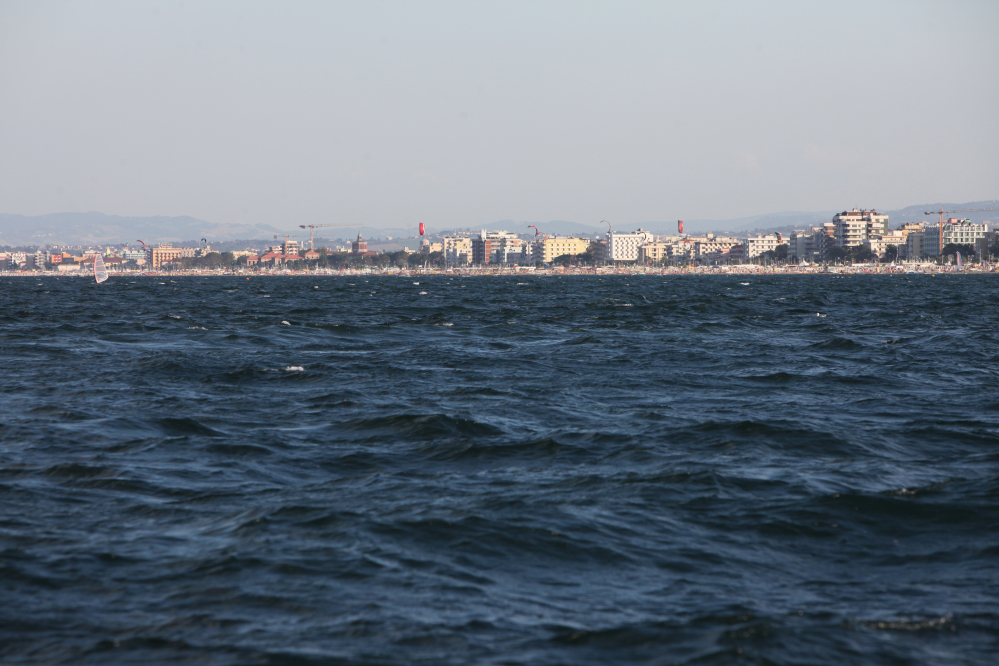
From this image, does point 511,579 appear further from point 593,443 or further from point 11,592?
point 593,443

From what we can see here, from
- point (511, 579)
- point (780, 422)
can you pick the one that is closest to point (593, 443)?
point (780, 422)

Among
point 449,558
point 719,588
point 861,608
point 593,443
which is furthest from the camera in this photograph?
point 593,443

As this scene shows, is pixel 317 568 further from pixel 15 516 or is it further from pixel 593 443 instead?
pixel 593 443

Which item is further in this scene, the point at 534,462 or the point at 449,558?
the point at 534,462

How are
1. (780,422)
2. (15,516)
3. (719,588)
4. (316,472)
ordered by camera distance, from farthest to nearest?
1. (780,422)
2. (316,472)
3. (15,516)
4. (719,588)

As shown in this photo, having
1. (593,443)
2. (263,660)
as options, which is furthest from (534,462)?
(263,660)

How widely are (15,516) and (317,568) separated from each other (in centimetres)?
381

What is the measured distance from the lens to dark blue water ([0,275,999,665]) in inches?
263

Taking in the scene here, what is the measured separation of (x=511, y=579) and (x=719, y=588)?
1.80 m

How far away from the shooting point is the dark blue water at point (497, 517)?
21.9 ft

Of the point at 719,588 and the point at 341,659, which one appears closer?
the point at 341,659

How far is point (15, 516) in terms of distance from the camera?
9547mm

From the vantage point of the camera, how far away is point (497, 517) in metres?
9.59

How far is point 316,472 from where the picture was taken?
38.6 ft
